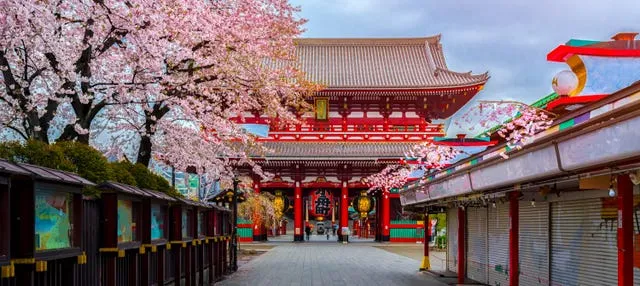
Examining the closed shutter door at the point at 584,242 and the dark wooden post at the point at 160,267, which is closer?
the closed shutter door at the point at 584,242

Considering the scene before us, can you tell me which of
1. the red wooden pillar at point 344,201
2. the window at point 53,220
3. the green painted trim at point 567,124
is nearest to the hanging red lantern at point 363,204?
the red wooden pillar at point 344,201

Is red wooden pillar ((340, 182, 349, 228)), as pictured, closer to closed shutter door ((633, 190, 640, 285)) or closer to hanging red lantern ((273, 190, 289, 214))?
hanging red lantern ((273, 190, 289, 214))

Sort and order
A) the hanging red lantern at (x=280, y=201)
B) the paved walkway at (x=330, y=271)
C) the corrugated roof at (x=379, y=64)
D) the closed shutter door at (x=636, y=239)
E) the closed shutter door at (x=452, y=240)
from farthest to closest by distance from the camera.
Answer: the hanging red lantern at (x=280, y=201), the corrugated roof at (x=379, y=64), the closed shutter door at (x=452, y=240), the paved walkway at (x=330, y=271), the closed shutter door at (x=636, y=239)

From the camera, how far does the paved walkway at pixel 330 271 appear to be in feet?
63.0

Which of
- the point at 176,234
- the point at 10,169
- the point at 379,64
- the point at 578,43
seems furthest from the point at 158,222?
the point at 379,64

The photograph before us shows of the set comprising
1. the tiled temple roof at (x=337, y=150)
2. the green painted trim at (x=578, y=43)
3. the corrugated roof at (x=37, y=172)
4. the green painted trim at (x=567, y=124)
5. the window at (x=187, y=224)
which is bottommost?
the window at (x=187, y=224)

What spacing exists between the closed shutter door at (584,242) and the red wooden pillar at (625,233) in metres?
2.33

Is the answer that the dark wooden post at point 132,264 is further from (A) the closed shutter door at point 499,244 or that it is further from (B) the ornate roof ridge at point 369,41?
(B) the ornate roof ridge at point 369,41

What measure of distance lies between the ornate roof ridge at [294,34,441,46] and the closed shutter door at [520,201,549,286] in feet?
115

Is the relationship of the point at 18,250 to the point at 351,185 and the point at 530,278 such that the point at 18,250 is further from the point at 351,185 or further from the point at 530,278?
the point at 351,185

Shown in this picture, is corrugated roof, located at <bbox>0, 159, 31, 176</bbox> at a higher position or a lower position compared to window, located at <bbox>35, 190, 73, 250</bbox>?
higher

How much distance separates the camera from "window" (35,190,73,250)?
626 cm

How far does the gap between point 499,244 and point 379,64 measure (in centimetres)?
3147

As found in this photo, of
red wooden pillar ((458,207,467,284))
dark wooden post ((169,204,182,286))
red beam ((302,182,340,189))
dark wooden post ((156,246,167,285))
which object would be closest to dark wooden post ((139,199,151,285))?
dark wooden post ((156,246,167,285))
